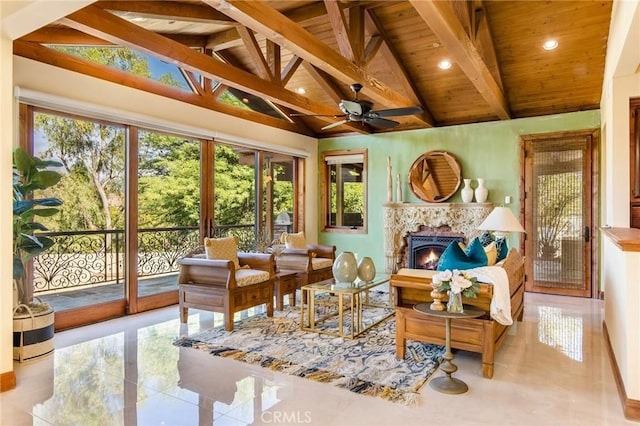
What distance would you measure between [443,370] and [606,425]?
99 cm

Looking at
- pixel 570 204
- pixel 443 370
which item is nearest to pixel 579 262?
pixel 570 204

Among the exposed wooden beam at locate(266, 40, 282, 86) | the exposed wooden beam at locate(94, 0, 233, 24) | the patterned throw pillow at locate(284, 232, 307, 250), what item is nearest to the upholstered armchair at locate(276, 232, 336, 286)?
the patterned throw pillow at locate(284, 232, 307, 250)

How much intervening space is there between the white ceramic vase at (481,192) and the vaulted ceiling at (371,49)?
1099 mm

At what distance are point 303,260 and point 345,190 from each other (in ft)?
10.1

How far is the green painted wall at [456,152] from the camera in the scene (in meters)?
6.39

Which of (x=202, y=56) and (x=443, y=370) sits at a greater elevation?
(x=202, y=56)

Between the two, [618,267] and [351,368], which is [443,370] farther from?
[618,267]

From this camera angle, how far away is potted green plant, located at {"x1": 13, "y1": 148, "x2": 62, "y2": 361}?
337cm

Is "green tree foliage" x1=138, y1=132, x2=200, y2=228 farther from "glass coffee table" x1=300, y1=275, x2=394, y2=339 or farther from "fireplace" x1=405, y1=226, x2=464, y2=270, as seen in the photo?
"fireplace" x1=405, y1=226, x2=464, y2=270

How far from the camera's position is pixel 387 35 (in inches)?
217

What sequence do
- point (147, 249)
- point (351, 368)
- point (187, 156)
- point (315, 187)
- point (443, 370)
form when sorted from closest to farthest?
point (443, 370) < point (351, 368) < point (147, 249) < point (187, 156) < point (315, 187)

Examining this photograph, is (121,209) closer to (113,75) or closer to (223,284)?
(113,75)

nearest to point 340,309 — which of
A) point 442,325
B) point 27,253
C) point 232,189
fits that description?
point 442,325

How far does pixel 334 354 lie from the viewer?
3.55 meters
